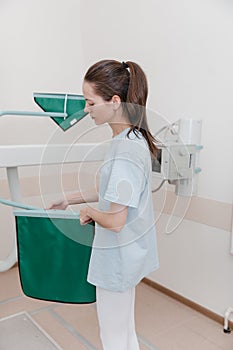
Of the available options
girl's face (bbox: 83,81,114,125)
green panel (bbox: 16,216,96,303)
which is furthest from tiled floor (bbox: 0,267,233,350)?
girl's face (bbox: 83,81,114,125)

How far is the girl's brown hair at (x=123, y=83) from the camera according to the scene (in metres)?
1.08

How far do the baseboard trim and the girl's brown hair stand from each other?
1496mm

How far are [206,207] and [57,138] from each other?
3.60ft

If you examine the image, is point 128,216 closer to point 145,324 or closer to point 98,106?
point 98,106

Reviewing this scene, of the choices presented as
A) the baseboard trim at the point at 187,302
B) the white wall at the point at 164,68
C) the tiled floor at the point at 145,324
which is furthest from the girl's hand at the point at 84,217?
the baseboard trim at the point at 187,302

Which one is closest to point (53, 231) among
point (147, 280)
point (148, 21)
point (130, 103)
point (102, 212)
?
point (102, 212)

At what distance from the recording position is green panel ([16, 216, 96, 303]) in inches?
51.6

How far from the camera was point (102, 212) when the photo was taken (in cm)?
110

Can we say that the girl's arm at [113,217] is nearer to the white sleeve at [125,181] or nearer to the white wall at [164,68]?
the white sleeve at [125,181]

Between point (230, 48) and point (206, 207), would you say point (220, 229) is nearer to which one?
point (206, 207)

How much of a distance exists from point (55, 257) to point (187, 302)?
125cm

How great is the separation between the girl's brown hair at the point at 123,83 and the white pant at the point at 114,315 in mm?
576

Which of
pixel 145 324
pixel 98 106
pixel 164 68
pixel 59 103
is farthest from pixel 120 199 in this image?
pixel 164 68

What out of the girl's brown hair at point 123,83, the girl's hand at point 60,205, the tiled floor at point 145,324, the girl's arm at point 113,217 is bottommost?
the tiled floor at point 145,324
